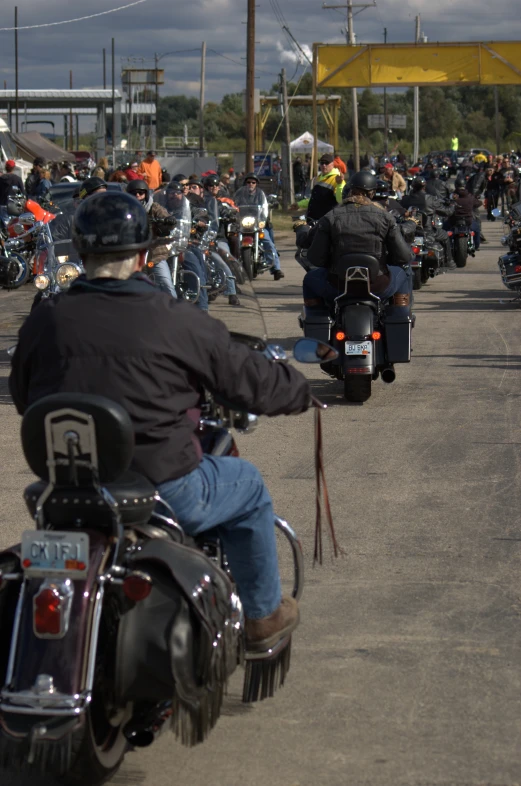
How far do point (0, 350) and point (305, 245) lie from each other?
3.41m

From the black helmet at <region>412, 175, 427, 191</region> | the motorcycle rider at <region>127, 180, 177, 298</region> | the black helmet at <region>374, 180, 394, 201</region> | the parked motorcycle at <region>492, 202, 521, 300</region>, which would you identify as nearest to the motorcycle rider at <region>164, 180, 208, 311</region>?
the motorcycle rider at <region>127, 180, 177, 298</region>

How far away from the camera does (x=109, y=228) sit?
3.54 m

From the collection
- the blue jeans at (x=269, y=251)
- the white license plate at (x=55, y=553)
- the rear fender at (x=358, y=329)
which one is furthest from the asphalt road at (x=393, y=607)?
the blue jeans at (x=269, y=251)

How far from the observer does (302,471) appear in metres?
7.46

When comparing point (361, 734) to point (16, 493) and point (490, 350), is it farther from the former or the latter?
point (490, 350)

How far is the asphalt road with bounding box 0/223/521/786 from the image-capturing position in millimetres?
3750

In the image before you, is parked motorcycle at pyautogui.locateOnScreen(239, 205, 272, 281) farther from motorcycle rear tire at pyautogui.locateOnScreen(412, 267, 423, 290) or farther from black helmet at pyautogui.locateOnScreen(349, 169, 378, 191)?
black helmet at pyautogui.locateOnScreen(349, 169, 378, 191)

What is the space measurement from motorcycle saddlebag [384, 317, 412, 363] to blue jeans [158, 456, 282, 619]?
237 inches

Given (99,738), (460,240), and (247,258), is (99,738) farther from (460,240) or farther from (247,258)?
(460,240)

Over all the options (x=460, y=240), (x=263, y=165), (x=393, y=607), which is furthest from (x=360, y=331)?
(x=263, y=165)

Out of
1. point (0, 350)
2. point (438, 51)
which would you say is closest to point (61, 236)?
point (0, 350)

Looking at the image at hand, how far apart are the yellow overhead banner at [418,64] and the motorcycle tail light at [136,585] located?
33.5 meters

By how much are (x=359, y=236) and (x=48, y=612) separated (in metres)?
7.09

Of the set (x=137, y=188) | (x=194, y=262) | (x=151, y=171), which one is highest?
(x=151, y=171)
